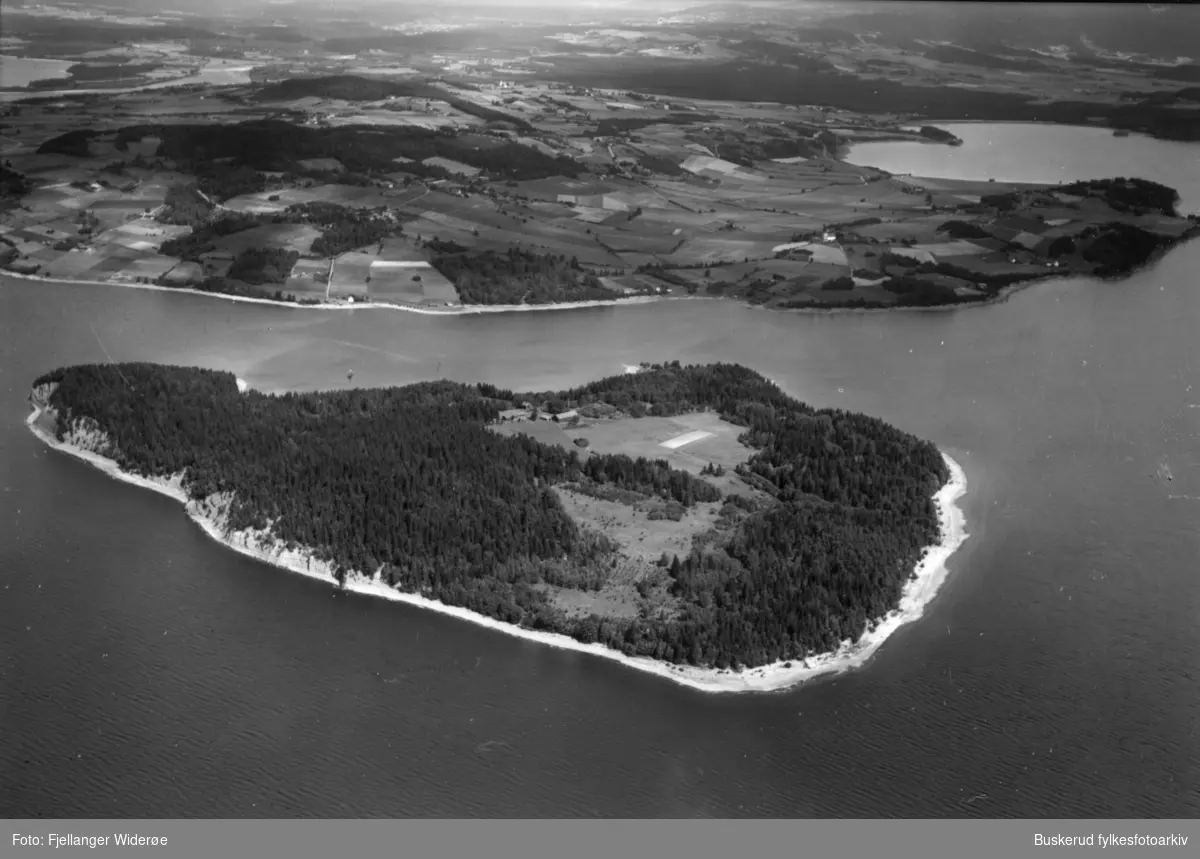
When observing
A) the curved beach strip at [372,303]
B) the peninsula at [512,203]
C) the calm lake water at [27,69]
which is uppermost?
the calm lake water at [27,69]

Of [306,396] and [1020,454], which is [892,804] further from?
[306,396]

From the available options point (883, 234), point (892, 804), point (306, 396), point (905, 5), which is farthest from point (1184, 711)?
point (905, 5)

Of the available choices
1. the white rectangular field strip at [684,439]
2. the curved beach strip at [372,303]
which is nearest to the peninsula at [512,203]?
the curved beach strip at [372,303]

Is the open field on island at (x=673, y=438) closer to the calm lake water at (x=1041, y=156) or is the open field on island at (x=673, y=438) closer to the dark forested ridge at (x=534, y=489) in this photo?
the dark forested ridge at (x=534, y=489)

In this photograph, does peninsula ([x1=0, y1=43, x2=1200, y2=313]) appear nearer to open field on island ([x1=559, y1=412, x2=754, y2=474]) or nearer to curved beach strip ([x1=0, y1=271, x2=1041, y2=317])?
curved beach strip ([x1=0, y1=271, x2=1041, y2=317])

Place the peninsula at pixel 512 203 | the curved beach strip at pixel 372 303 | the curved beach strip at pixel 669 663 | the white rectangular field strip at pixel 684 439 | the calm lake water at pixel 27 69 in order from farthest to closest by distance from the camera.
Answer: the calm lake water at pixel 27 69
the peninsula at pixel 512 203
the curved beach strip at pixel 372 303
the white rectangular field strip at pixel 684 439
the curved beach strip at pixel 669 663

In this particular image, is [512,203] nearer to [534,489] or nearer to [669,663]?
[534,489]

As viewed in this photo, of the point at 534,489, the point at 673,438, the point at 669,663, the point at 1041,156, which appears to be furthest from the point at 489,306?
the point at 1041,156

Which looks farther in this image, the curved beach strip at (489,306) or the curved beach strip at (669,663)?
the curved beach strip at (489,306)
